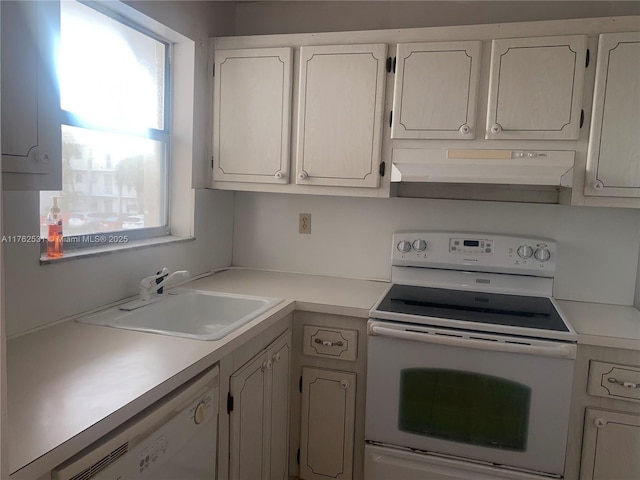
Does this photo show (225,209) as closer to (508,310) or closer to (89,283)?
(89,283)

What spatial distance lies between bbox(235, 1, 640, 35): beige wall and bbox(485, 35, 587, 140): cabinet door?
37 centimetres

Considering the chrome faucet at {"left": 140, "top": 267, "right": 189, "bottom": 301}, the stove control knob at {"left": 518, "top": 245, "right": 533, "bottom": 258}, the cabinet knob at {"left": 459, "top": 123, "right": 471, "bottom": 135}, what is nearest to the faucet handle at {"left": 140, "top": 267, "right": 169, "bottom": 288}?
the chrome faucet at {"left": 140, "top": 267, "right": 189, "bottom": 301}

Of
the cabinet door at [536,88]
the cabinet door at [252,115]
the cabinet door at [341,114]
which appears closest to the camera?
the cabinet door at [536,88]

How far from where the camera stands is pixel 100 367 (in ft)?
4.05

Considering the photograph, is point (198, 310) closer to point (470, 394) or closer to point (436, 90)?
point (470, 394)

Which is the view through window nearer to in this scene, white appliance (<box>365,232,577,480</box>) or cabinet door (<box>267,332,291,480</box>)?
cabinet door (<box>267,332,291,480</box>)

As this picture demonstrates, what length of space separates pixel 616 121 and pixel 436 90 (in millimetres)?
709

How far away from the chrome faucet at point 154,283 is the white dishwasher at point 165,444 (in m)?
0.62

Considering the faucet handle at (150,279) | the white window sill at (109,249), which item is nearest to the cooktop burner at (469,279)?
the faucet handle at (150,279)

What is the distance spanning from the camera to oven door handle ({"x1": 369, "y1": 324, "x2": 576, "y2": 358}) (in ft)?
5.62

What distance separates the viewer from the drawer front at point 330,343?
2.01 m

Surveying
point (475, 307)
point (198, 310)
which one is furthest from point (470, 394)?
point (198, 310)

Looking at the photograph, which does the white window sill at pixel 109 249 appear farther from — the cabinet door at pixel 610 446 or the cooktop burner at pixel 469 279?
the cabinet door at pixel 610 446

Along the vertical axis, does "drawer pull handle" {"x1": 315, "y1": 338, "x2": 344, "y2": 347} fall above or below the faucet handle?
below
